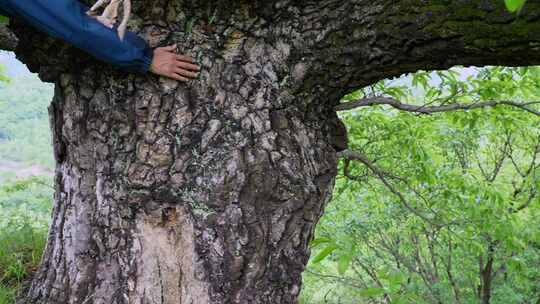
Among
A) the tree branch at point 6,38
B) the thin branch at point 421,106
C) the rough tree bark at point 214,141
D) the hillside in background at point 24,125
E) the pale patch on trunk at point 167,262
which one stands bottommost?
the pale patch on trunk at point 167,262

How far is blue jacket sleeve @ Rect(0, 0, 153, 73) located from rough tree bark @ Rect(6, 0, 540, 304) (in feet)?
0.63

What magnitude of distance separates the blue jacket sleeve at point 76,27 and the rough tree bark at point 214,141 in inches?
7.6

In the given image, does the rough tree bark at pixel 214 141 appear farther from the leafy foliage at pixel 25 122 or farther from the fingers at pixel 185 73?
the leafy foliage at pixel 25 122

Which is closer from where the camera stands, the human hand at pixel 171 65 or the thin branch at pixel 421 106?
the human hand at pixel 171 65

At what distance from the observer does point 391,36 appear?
2121 millimetres

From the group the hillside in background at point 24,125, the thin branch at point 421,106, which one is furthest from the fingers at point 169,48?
the hillside in background at point 24,125

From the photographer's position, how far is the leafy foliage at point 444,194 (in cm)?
338

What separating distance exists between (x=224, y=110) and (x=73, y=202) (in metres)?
0.85

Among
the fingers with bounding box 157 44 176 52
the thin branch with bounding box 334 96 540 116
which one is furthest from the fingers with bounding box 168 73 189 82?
the thin branch with bounding box 334 96 540 116

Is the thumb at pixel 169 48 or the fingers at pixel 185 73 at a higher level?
the thumb at pixel 169 48

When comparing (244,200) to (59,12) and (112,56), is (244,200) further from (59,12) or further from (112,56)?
(59,12)

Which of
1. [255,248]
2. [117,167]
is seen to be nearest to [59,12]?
[117,167]

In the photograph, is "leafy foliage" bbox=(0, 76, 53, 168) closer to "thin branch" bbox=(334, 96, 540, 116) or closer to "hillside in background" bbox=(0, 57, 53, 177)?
"hillside in background" bbox=(0, 57, 53, 177)

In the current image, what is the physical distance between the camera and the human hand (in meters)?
2.26
